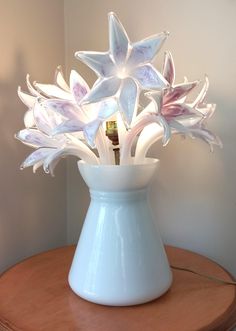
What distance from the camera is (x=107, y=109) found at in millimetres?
582

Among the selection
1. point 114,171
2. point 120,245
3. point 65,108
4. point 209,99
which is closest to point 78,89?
point 65,108

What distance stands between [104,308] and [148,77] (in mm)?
382

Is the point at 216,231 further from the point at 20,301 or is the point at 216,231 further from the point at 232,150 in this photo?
the point at 20,301

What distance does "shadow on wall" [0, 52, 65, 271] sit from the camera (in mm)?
876

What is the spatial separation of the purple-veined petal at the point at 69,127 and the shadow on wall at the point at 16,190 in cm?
33

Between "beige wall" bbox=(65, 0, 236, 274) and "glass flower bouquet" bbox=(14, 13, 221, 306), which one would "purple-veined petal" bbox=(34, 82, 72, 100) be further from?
"beige wall" bbox=(65, 0, 236, 274)

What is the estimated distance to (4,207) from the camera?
889 mm

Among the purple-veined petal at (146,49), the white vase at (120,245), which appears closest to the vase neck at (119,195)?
the white vase at (120,245)

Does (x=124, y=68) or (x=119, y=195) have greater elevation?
(x=124, y=68)

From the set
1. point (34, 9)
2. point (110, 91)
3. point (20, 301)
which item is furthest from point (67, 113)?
point (34, 9)

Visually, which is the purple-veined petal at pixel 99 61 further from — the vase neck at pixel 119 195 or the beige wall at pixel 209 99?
the beige wall at pixel 209 99

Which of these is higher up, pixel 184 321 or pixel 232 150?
pixel 232 150

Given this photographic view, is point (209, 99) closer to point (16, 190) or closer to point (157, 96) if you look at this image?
point (157, 96)

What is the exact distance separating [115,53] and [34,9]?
19.4 inches
